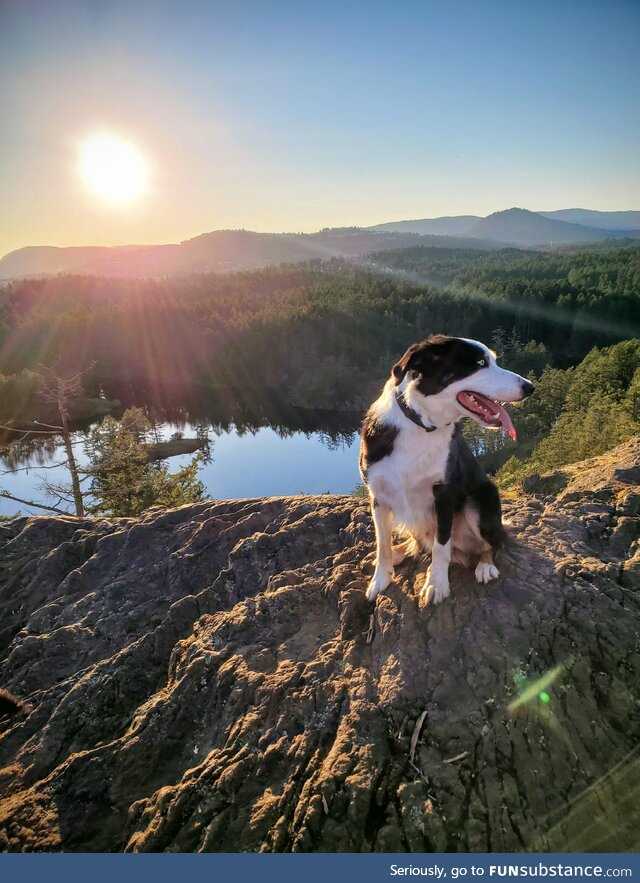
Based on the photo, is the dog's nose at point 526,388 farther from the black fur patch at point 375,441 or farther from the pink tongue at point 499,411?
the black fur patch at point 375,441

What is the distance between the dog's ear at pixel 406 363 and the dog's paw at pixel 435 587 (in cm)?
150

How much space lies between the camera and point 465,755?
Result: 9.12ft

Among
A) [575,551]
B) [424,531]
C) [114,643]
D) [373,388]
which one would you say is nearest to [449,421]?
[424,531]

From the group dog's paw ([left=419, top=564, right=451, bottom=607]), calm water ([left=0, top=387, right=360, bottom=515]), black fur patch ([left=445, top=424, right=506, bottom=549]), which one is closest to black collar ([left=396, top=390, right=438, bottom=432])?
black fur patch ([left=445, top=424, right=506, bottom=549])

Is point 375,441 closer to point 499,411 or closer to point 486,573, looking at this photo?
point 499,411

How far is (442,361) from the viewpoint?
134 inches

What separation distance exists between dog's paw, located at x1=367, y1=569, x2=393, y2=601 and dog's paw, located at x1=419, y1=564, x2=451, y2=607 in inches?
14.6

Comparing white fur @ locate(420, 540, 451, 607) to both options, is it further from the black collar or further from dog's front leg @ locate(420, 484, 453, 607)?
the black collar

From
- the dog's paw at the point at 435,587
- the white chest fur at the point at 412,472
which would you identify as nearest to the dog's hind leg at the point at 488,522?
the dog's paw at the point at 435,587

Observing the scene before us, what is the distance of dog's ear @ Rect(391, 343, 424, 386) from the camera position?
3492mm

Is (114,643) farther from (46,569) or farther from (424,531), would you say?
(424,531)

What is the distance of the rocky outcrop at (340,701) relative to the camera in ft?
8.68

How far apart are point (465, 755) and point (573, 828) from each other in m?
0.59
